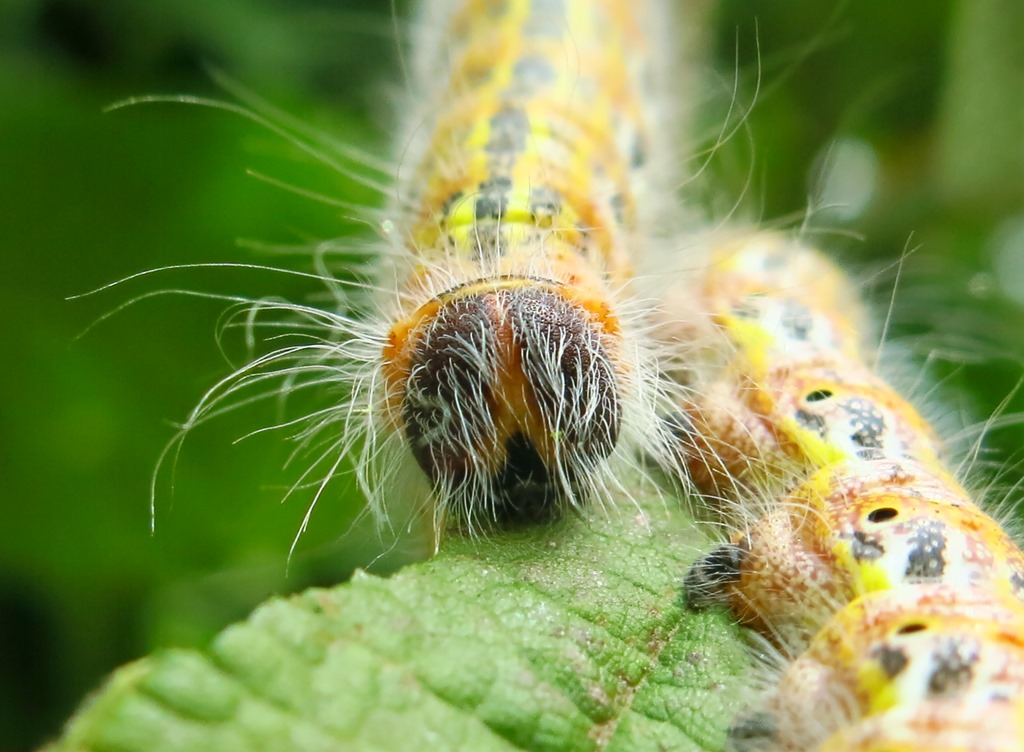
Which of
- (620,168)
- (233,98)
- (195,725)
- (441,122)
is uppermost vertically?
(233,98)

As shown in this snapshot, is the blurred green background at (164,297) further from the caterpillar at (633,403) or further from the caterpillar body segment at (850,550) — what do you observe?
the caterpillar body segment at (850,550)

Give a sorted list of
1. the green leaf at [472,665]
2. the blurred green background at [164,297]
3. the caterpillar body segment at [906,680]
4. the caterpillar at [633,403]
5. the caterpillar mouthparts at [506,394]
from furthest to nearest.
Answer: the blurred green background at [164,297] < the caterpillar mouthparts at [506,394] < the caterpillar at [633,403] < the caterpillar body segment at [906,680] < the green leaf at [472,665]

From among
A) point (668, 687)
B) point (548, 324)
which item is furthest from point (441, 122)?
point (668, 687)

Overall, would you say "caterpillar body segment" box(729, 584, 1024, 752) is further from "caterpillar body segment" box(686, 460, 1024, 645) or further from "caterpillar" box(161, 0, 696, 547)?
"caterpillar" box(161, 0, 696, 547)

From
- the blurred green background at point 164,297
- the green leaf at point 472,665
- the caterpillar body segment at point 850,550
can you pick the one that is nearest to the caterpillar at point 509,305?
the green leaf at point 472,665

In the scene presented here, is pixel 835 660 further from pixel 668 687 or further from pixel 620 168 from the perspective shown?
pixel 620 168

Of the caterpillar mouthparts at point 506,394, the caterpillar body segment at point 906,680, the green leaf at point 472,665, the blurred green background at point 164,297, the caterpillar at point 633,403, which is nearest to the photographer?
the green leaf at point 472,665

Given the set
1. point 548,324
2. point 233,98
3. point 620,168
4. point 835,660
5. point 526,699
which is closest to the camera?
point 526,699
